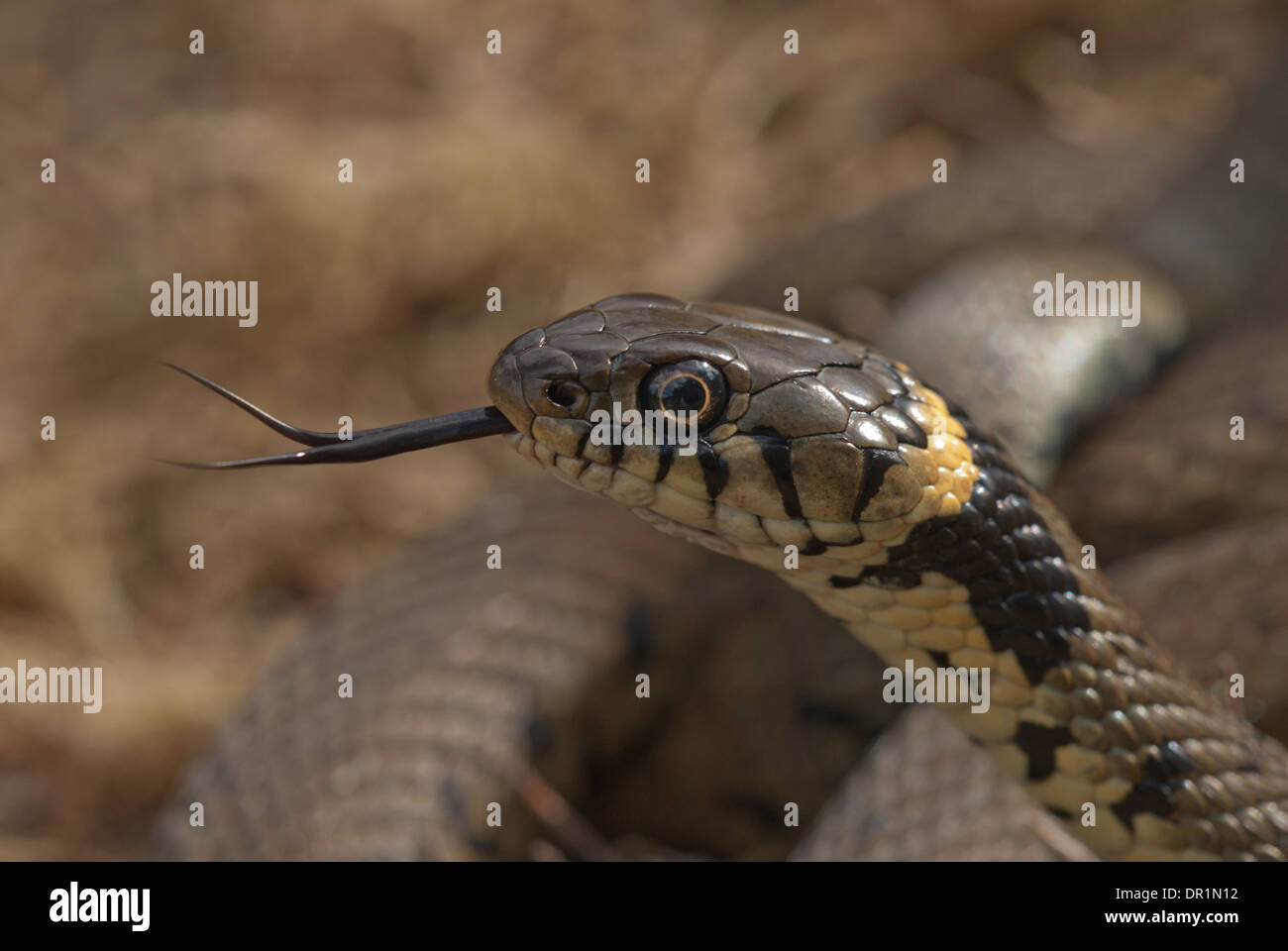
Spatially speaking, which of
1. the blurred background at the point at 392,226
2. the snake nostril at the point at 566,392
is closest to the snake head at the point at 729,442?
the snake nostril at the point at 566,392

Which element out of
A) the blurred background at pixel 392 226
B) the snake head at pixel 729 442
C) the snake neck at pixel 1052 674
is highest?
the blurred background at pixel 392 226

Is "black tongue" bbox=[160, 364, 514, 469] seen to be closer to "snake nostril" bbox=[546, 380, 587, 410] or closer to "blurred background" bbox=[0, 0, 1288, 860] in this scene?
"snake nostril" bbox=[546, 380, 587, 410]

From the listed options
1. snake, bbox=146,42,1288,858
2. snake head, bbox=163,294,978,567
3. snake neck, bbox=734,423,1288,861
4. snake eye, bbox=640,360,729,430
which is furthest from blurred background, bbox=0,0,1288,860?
snake eye, bbox=640,360,729,430

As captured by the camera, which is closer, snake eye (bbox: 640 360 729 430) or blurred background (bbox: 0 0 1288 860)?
snake eye (bbox: 640 360 729 430)

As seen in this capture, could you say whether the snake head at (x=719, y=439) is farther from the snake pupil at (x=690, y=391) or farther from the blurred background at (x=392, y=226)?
the blurred background at (x=392, y=226)

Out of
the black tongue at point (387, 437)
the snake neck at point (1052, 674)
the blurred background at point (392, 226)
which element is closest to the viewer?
the black tongue at point (387, 437)

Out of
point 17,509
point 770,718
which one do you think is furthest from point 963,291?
point 17,509

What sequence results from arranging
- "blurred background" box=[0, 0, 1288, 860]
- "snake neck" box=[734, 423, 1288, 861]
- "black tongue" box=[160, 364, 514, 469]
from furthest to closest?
"blurred background" box=[0, 0, 1288, 860]
"snake neck" box=[734, 423, 1288, 861]
"black tongue" box=[160, 364, 514, 469]

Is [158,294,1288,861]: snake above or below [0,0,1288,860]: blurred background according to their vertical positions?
below
